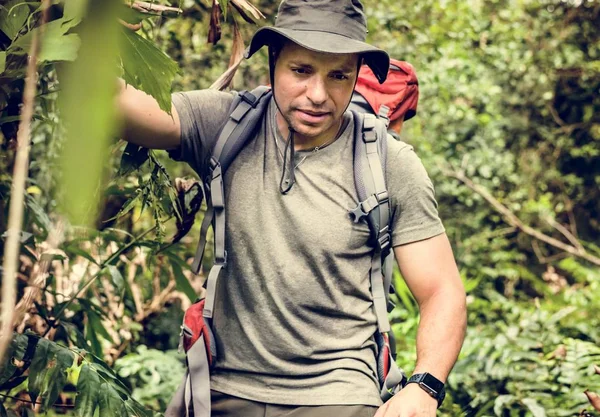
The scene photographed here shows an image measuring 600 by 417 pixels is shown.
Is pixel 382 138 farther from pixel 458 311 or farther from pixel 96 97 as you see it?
pixel 96 97

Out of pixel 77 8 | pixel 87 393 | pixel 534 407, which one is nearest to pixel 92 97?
pixel 77 8

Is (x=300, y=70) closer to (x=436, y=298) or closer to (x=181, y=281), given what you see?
(x=436, y=298)

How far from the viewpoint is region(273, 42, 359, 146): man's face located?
245 centimetres

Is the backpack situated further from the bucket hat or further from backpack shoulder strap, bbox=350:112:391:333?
the bucket hat

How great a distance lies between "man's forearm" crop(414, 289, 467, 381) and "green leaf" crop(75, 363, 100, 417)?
0.93m

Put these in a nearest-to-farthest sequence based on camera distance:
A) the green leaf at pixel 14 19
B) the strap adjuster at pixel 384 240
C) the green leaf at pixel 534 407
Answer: the green leaf at pixel 14 19, the strap adjuster at pixel 384 240, the green leaf at pixel 534 407

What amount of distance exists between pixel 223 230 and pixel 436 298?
0.68 m

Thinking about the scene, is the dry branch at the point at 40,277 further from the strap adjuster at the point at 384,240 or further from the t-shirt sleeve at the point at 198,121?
the strap adjuster at the point at 384,240

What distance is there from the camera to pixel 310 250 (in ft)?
8.02

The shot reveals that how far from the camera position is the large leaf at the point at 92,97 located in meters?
0.54

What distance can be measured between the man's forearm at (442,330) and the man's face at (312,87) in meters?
0.63

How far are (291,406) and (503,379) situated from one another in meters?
2.40

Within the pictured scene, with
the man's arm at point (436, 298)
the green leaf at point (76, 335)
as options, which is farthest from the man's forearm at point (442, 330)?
the green leaf at point (76, 335)

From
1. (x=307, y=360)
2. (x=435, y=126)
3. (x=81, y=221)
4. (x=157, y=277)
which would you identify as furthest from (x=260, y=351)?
(x=435, y=126)
